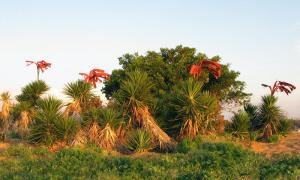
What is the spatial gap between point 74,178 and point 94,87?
12576mm

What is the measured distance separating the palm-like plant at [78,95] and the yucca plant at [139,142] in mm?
4071

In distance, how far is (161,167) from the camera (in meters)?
14.5

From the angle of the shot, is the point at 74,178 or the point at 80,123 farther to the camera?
the point at 80,123

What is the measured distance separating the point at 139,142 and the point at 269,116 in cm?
839

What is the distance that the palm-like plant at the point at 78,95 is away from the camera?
77.7 ft

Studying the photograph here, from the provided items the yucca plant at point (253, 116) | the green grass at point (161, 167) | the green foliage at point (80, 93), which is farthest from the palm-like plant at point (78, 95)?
the yucca plant at point (253, 116)

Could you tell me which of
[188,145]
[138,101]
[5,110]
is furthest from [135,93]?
[5,110]

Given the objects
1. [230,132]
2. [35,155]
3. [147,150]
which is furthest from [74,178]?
[230,132]

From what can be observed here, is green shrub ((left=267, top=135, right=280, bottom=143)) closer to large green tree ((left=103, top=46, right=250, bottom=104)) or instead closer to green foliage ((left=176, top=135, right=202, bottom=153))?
green foliage ((left=176, top=135, right=202, bottom=153))

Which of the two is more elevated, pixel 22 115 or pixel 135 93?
pixel 135 93

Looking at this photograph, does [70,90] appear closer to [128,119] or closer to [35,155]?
[128,119]

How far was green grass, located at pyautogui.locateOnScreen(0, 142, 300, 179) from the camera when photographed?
13047 mm

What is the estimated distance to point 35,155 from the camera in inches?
742

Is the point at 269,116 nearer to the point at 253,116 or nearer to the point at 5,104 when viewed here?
the point at 253,116
